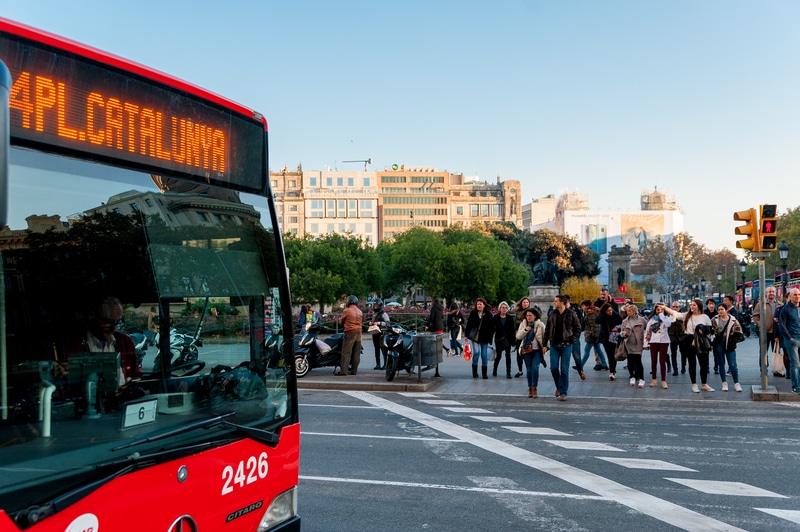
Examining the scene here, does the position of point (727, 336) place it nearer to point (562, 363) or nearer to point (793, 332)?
point (793, 332)

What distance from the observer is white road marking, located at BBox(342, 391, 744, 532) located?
5.98 m

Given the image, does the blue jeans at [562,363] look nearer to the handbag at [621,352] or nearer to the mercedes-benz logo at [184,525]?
the handbag at [621,352]

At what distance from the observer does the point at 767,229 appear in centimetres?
1350

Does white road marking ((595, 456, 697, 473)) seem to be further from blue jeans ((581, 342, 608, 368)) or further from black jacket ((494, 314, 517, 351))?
blue jeans ((581, 342, 608, 368))

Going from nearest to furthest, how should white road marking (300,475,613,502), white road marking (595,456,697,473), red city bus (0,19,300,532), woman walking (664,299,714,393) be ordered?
red city bus (0,19,300,532)
white road marking (300,475,613,502)
white road marking (595,456,697,473)
woman walking (664,299,714,393)

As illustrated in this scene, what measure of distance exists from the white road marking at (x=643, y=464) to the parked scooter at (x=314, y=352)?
926 cm

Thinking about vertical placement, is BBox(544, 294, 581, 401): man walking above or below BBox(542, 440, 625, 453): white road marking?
above

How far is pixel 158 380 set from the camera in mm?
3559

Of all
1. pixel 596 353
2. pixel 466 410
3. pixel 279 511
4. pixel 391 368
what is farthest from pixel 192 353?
pixel 596 353

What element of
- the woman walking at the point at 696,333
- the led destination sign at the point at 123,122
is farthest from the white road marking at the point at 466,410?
the led destination sign at the point at 123,122

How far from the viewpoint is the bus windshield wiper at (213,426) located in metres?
3.31

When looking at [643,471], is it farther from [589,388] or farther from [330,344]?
[330,344]

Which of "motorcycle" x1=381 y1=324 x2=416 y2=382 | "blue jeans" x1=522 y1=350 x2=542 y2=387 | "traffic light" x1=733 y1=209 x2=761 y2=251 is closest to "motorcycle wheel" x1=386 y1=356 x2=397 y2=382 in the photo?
"motorcycle" x1=381 y1=324 x2=416 y2=382

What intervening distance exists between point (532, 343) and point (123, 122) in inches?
420
